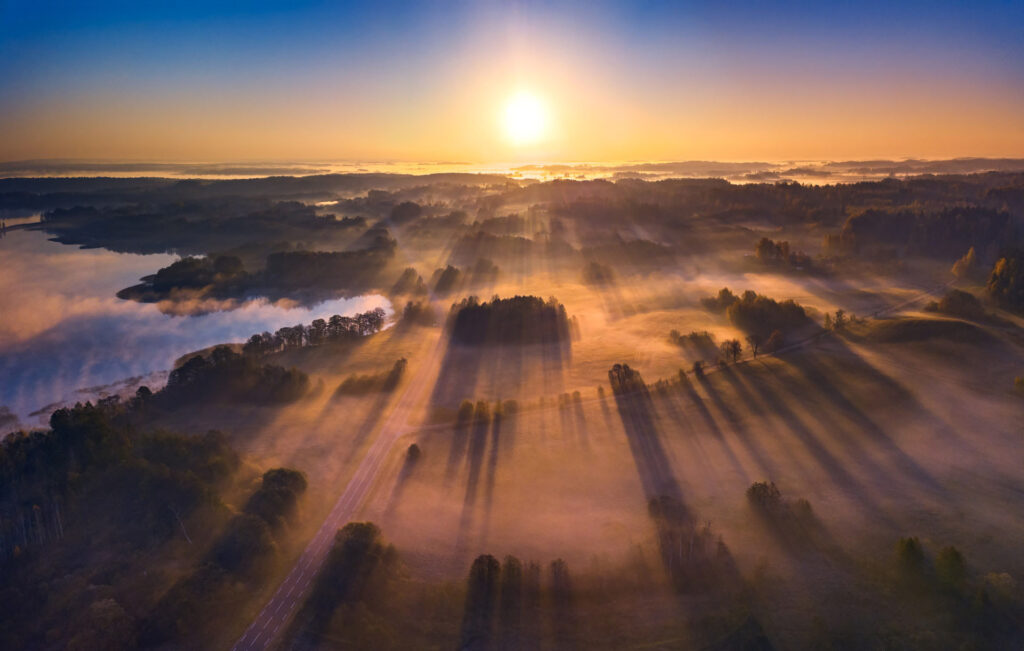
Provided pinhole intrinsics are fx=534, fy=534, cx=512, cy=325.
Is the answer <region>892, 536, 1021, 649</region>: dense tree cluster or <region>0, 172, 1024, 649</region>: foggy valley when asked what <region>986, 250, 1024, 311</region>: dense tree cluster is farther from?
<region>892, 536, 1021, 649</region>: dense tree cluster

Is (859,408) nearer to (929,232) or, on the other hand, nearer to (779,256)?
(779,256)

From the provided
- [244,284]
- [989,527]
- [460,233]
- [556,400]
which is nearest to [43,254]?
[244,284]

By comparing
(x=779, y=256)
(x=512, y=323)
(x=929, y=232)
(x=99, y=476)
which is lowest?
(x=99, y=476)

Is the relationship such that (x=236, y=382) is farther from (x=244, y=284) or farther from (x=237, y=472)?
(x=244, y=284)

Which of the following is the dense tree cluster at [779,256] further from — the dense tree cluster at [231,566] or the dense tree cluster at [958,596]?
the dense tree cluster at [231,566]

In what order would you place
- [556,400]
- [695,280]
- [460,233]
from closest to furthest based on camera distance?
[556,400], [695,280], [460,233]

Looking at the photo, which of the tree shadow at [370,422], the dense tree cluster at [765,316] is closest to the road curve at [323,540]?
the tree shadow at [370,422]

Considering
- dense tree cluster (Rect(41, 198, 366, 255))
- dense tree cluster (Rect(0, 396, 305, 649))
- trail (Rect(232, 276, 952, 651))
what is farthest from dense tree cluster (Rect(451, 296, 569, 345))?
dense tree cluster (Rect(41, 198, 366, 255))

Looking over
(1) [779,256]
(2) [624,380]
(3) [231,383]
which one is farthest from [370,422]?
(1) [779,256]
